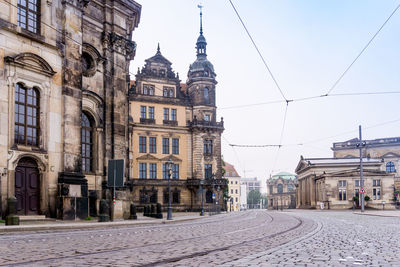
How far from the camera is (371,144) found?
108 meters

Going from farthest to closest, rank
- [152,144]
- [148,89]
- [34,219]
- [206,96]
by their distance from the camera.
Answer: [206,96]
[152,144]
[148,89]
[34,219]

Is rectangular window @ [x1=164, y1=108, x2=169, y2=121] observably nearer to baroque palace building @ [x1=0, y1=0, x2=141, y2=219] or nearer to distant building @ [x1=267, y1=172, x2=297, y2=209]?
baroque palace building @ [x1=0, y1=0, x2=141, y2=219]

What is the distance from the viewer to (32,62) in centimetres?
2316

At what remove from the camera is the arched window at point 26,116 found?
73.8ft

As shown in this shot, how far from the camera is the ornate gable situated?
2200 centimetres

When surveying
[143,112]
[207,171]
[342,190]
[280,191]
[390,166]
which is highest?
[143,112]

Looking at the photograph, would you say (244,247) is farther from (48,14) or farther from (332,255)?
(48,14)

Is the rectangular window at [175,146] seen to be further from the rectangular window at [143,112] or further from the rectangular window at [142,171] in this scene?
the rectangular window at [143,112]

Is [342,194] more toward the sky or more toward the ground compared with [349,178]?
more toward the ground

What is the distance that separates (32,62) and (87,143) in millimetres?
6752

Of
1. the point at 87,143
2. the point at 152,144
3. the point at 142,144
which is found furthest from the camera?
the point at 152,144

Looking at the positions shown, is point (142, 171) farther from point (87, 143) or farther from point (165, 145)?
point (87, 143)

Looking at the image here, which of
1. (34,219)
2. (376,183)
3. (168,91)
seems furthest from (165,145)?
(34,219)

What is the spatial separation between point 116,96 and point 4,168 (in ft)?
33.5
